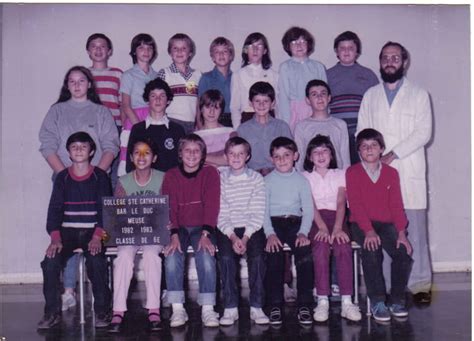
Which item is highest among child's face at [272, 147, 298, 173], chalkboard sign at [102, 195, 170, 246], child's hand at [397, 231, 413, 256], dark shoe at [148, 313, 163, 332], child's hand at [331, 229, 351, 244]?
child's face at [272, 147, 298, 173]

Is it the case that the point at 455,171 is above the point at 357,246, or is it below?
above

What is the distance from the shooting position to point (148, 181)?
509 centimetres

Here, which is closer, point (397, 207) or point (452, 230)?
point (397, 207)

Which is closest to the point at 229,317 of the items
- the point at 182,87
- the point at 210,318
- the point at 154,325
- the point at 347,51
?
the point at 210,318

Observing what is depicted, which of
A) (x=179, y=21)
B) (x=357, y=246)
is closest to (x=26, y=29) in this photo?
(x=179, y=21)

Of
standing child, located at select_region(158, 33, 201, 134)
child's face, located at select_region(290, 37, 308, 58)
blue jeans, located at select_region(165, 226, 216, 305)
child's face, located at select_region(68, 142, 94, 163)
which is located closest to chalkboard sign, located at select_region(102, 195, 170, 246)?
blue jeans, located at select_region(165, 226, 216, 305)

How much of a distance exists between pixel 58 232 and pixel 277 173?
1634mm

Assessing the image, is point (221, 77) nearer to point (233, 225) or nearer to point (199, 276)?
point (233, 225)

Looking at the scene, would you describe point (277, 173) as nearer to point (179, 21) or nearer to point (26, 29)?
point (179, 21)

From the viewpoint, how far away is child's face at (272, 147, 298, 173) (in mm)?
5094

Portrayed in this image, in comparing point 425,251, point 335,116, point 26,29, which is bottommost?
point 425,251

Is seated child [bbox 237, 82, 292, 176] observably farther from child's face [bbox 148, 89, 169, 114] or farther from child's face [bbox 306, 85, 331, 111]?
child's face [bbox 148, 89, 169, 114]

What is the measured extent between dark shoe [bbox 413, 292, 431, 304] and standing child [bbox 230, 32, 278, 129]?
1825 millimetres

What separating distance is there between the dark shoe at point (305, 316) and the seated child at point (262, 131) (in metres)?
1.11
